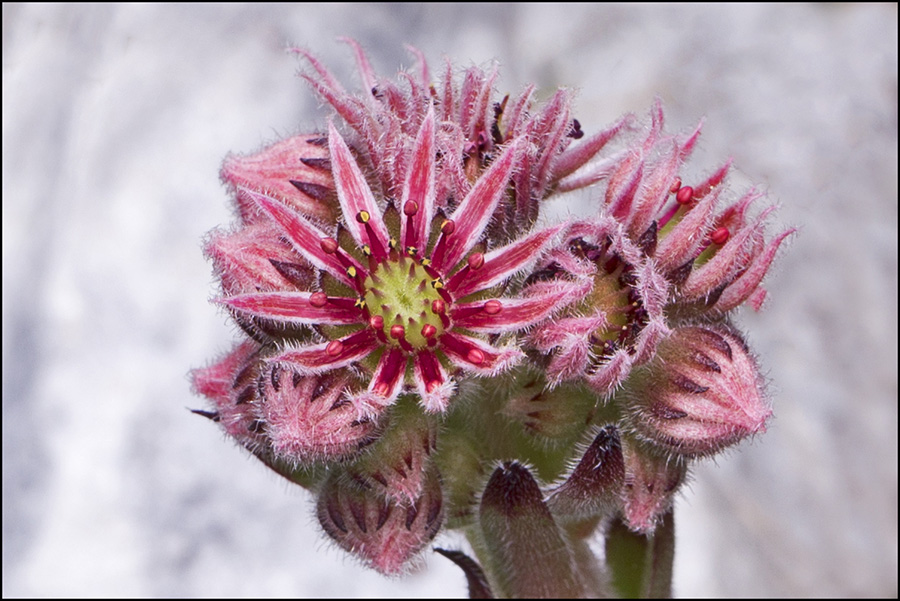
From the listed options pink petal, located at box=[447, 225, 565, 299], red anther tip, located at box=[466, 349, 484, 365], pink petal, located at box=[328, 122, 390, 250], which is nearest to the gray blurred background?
pink petal, located at box=[328, 122, 390, 250]

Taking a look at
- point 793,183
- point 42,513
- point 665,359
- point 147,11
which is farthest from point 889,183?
point 42,513

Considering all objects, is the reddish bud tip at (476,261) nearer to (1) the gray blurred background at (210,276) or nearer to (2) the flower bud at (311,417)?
(2) the flower bud at (311,417)

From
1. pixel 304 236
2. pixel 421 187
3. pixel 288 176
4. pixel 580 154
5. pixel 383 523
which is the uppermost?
pixel 580 154

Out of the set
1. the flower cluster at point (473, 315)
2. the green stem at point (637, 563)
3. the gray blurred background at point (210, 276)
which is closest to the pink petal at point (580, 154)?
the flower cluster at point (473, 315)

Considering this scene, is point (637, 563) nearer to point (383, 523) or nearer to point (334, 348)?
point (383, 523)

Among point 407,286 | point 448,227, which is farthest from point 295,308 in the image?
point 448,227

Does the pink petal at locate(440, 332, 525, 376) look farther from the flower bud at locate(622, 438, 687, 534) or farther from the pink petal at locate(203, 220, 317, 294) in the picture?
the flower bud at locate(622, 438, 687, 534)
